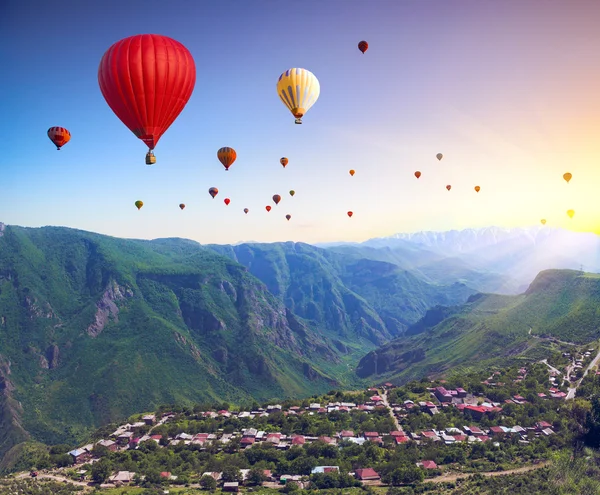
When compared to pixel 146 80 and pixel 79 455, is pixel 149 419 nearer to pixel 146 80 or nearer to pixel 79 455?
pixel 79 455

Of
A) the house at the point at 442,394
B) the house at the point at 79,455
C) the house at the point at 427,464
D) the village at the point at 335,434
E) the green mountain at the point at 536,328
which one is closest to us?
the house at the point at 427,464

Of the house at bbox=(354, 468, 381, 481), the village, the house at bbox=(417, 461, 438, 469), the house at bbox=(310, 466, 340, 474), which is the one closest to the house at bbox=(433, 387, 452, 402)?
the village

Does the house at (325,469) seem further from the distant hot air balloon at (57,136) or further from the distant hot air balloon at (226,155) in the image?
the distant hot air balloon at (57,136)

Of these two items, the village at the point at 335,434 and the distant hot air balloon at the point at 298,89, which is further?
the village at the point at 335,434

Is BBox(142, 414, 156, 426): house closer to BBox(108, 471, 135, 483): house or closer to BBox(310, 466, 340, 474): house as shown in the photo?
BBox(108, 471, 135, 483): house

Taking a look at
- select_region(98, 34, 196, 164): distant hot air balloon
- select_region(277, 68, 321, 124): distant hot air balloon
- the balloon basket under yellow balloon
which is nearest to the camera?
select_region(98, 34, 196, 164): distant hot air balloon

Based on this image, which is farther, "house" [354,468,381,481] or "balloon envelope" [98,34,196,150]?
"house" [354,468,381,481]

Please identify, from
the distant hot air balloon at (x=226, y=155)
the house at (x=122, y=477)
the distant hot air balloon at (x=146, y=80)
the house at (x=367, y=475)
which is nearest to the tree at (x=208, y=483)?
the house at (x=122, y=477)
